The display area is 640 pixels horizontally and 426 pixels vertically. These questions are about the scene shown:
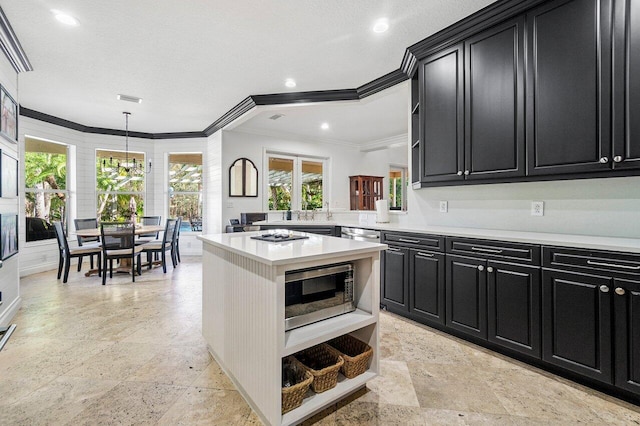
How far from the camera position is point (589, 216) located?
2.30 metres

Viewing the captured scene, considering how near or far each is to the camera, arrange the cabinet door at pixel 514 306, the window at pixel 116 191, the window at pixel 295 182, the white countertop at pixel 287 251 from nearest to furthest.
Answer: the white countertop at pixel 287 251
the cabinet door at pixel 514 306
the window at pixel 116 191
the window at pixel 295 182

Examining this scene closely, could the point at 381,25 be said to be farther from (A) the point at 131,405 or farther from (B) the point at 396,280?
(A) the point at 131,405

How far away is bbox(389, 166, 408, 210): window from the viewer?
891 cm

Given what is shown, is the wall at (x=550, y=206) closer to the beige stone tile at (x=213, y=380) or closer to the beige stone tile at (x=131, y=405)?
the beige stone tile at (x=213, y=380)

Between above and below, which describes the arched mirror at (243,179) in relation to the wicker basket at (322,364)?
above

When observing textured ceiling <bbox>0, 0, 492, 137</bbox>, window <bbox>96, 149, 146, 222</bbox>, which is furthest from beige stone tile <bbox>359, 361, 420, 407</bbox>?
window <bbox>96, 149, 146, 222</bbox>

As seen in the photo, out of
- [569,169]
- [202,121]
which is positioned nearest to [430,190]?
[569,169]

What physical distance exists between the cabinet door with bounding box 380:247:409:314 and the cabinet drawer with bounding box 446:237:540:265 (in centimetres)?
53

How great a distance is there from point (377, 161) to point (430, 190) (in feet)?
16.0

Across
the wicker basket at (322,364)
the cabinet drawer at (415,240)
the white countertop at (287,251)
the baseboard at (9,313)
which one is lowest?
the baseboard at (9,313)

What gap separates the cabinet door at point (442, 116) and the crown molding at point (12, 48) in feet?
12.2

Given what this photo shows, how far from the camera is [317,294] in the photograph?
1817mm

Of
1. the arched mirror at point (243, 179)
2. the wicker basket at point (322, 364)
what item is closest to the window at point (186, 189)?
the arched mirror at point (243, 179)

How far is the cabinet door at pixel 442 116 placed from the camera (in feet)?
8.96
